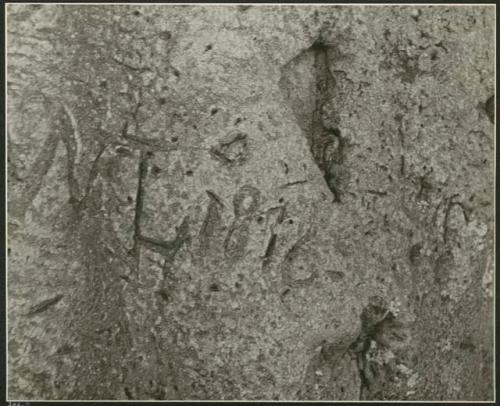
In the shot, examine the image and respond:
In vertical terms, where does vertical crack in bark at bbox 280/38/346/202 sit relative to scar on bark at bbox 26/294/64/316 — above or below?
above

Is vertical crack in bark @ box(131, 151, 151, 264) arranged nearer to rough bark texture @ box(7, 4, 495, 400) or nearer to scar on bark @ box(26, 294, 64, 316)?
rough bark texture @ box(7, 4, 495, 400)

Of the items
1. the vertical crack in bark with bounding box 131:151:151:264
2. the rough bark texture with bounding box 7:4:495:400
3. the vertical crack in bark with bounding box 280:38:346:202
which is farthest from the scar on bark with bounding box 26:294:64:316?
the vertical crack in bark with bounding box 280:38:346:202

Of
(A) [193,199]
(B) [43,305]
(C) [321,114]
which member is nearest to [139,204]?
(A) [193,199]

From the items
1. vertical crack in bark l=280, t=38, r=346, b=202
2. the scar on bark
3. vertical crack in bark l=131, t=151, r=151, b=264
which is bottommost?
the scar on bark

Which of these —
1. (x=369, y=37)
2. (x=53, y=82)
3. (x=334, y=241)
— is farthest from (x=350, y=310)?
(x=53, y=82)

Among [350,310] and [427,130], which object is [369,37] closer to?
[427,130]

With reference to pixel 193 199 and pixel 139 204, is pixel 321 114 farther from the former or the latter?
pixel 139 204

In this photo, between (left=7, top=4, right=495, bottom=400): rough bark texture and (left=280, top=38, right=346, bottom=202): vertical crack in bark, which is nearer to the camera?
(left=7, top=4, right=495, bottom=400): rough bark texture

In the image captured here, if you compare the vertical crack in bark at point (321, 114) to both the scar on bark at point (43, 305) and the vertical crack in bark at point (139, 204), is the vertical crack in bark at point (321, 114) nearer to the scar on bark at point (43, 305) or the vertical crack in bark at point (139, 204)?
the vertical crack in bark at point (139, 204)
